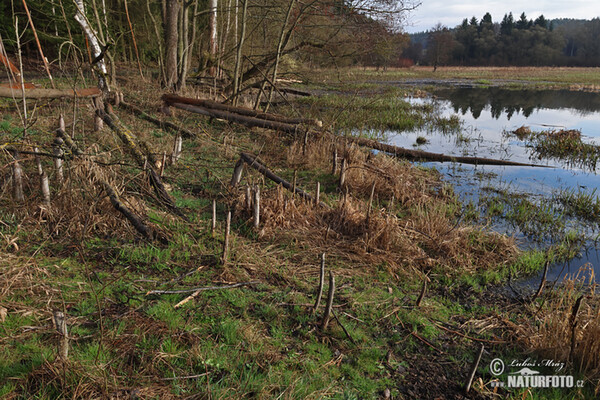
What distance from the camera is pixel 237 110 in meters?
9.62

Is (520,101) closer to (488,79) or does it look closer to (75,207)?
(488,79)

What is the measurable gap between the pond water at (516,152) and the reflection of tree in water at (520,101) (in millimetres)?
45

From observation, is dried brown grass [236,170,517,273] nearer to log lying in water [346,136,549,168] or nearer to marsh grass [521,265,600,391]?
marsh grass [521,265,600,391]

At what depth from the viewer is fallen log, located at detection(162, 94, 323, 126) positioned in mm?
9133

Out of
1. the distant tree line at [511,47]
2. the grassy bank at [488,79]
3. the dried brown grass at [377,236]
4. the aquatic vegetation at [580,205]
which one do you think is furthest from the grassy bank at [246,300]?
the distant tree line at [511,47]

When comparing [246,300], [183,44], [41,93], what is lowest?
[246,300]

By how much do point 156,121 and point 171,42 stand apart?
12.4ft

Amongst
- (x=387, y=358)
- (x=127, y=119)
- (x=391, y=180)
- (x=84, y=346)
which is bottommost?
(x=387, y=358)

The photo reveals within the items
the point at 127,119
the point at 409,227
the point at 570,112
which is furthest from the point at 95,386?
the point at 570,112

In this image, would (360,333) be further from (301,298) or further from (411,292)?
(411,292)

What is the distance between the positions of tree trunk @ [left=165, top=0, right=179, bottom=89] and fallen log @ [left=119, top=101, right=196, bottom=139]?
2.35 metres

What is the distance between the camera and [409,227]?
18.0 feet

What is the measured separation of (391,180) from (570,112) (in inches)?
671

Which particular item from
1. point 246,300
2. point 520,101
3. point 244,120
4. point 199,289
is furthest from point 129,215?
point 520,101
